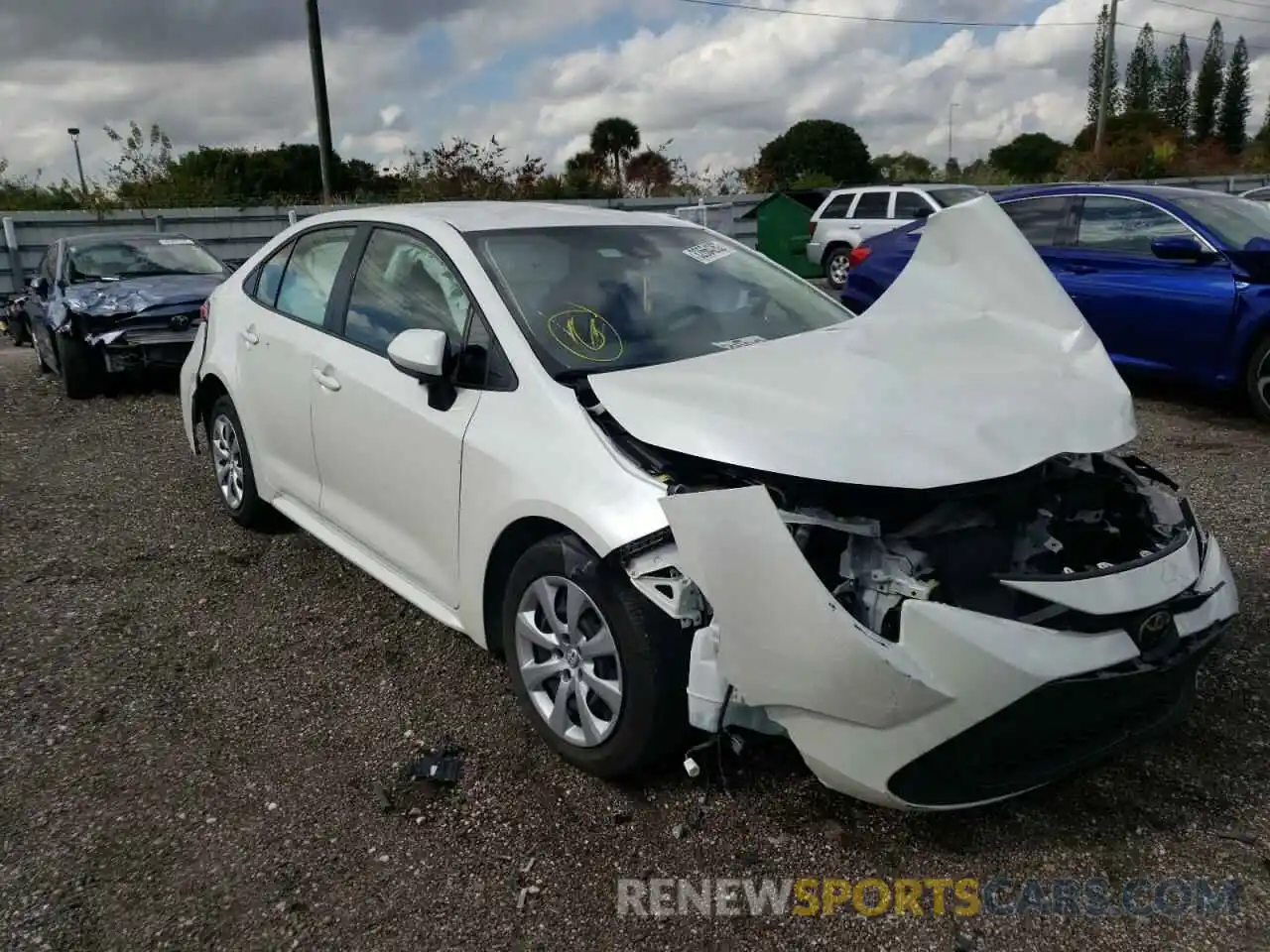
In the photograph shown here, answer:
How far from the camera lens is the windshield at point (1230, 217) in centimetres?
645

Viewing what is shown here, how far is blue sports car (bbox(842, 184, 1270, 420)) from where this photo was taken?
6.16m

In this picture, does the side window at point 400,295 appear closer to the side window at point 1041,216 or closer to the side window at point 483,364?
the side window at point 483,364

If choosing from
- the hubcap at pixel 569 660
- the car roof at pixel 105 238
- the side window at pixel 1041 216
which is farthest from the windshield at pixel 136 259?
the hubcap at pixel 569 660

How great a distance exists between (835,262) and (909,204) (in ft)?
5.10

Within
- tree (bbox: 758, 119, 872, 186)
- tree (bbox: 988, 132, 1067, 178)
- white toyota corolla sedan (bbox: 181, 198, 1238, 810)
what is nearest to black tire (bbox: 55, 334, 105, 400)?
white toyota corolla sedan (bbox: 181, 198, 1238, 810)

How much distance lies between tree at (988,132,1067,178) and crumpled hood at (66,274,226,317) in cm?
4365

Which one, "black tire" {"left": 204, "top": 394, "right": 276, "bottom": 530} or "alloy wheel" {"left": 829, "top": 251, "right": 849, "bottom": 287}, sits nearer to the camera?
"black tire" {"left": 204, "top": 394, "right": 276, "bottom": 530}

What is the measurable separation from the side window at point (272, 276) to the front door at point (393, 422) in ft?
2.67

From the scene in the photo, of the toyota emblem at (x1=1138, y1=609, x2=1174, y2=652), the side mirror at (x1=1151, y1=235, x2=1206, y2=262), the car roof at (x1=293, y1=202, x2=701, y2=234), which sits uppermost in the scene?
the car roof at (x1=293, y1=202, x2=701, y2=234)

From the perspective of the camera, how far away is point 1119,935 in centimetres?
226

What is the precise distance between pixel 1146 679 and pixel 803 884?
96 cm

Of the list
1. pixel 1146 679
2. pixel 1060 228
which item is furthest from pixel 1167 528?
pixel 1060 228

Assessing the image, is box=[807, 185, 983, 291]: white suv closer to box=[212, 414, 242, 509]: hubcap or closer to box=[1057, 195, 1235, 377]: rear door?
box=[1057, 195, 1235, 377]: rear door

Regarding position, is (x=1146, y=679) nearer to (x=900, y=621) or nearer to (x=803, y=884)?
(x=900, y=621)
